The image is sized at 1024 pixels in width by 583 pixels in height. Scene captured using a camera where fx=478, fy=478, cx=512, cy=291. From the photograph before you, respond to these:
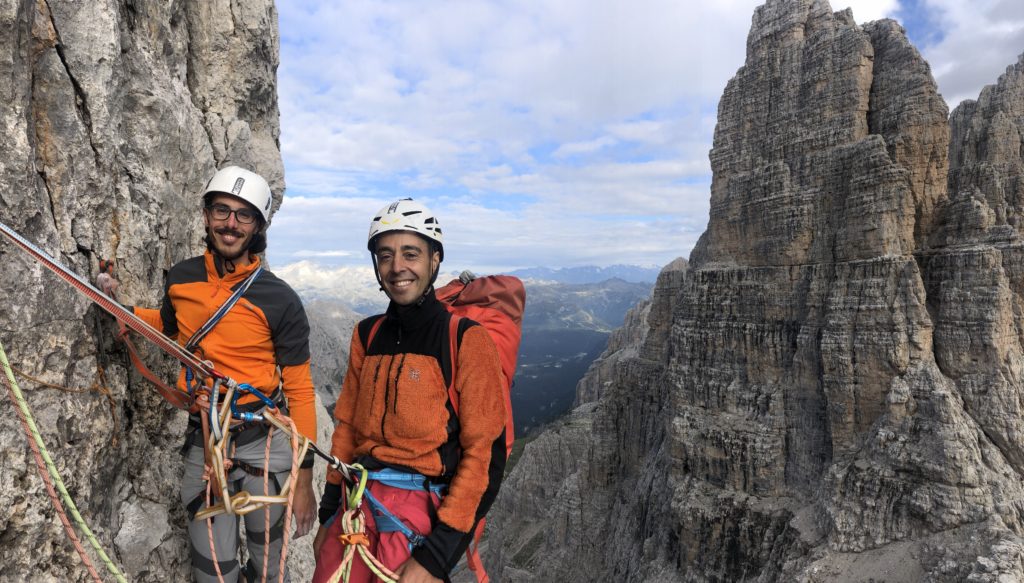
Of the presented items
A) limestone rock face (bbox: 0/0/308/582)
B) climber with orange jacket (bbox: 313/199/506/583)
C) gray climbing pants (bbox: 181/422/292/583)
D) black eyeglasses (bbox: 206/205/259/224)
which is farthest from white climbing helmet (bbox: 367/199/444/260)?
limestone rock face (bbox: 0/0/308/582)

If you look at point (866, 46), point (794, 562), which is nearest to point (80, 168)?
point (794, 562)

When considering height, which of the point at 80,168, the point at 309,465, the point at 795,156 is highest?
the point at 795,156

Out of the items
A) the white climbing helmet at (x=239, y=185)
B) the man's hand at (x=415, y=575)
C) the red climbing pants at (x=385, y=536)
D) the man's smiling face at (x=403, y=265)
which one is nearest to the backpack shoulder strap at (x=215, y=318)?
the white climbing helmet at (x=239, y=185)

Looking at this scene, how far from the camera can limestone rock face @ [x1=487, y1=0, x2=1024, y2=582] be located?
2767 cm

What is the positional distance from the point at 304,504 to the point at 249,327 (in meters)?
2.35

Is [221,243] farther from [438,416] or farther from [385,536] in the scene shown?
[385,536]

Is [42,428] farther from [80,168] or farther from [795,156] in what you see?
[795,156]

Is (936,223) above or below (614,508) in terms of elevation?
above

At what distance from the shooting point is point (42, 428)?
5020mm

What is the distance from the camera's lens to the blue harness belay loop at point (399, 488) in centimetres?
453

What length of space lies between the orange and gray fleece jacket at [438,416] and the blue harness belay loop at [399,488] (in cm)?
7

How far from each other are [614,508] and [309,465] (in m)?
51.6

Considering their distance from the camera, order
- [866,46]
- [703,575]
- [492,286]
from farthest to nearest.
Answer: [703,575], [866,46], [492,286]

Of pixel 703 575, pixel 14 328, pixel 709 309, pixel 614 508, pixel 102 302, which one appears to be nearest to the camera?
pixel 102 302
